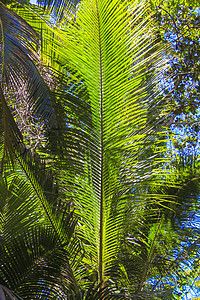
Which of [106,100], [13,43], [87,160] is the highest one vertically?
[13,43]

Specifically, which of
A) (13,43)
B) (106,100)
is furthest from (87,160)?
(13,43)

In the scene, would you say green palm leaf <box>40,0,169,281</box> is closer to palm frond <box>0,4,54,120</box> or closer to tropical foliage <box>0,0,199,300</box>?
tropical foliage <box>0,0,199,300</box>

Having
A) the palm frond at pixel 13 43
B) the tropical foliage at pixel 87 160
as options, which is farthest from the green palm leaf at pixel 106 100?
the palm frond at pixel 13 43

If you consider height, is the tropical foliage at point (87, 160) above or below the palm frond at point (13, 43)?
below

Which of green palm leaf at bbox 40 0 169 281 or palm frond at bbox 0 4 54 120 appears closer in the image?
green palm leaf at bbox 40 0 169 281

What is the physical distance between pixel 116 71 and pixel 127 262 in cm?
208

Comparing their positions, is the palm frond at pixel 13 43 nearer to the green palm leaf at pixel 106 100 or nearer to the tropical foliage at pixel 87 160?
the tropical foliage at pixel 87 160

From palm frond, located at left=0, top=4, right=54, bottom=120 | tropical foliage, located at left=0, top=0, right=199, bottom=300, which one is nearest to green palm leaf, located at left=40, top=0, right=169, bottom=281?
tropical foliage, located at left=0, top=0, right=199, bottom=300

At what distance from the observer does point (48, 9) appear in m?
4.34

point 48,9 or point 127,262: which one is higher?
point 48,9

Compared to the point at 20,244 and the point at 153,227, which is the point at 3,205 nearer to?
the point at 20,244

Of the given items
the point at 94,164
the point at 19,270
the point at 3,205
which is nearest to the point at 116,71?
the point at 94,164

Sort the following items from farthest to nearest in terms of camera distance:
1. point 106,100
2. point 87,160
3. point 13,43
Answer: point 13,43
point 87,160
point 106,100

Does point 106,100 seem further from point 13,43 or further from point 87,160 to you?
point 13,43
